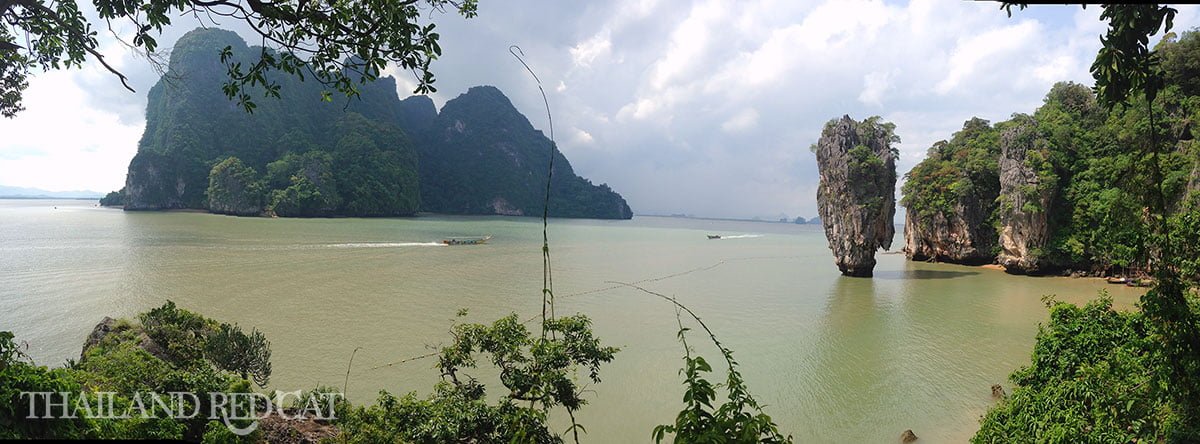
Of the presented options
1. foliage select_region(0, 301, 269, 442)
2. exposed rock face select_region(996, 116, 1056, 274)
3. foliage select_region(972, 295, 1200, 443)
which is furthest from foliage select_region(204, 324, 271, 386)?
exposed rock face select_region(996, 116, 1056, 274)

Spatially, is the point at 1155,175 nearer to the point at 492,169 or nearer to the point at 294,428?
the point at 294,428

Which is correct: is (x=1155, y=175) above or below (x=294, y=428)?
above

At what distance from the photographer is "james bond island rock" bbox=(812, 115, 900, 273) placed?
20.5m

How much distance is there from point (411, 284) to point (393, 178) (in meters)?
60.7

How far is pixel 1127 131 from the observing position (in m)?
20.5

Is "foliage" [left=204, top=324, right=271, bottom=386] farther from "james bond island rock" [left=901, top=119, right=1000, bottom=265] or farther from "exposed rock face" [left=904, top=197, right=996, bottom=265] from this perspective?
"exposed rock face" [left=904, top=197, right=996, bottom=265]

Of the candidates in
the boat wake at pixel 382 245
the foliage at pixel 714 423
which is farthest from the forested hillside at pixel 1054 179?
the boat wake at pixel 382 245

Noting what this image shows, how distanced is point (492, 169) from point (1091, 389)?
341 ft

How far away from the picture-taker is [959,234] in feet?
88.3

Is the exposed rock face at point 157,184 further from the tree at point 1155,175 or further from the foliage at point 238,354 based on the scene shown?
the tree at point 1155,175

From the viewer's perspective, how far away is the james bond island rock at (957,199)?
2586 centimetres

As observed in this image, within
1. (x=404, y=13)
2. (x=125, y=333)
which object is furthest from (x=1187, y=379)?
(x=125, y=333)

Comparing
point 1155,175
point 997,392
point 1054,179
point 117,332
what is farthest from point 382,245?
point 1054,179

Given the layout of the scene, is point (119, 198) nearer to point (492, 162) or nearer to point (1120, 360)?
point (492, 162)
